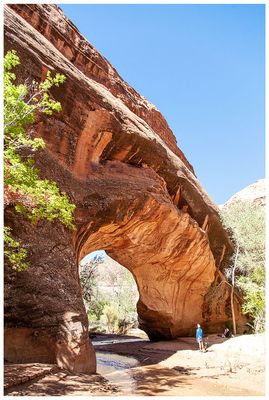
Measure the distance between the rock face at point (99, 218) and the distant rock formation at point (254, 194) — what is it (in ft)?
44.9

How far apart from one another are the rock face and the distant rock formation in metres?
13.7

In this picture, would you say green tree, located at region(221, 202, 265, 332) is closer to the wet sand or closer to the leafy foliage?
the wet sand

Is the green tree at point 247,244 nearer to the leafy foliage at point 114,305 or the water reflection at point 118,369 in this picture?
the water reflection at point 118,369

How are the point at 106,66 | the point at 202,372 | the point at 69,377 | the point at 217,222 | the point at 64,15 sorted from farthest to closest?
the point at 217,222
the point at 106,66
the point at 64,15
the point at 202,372
the point at 69,377

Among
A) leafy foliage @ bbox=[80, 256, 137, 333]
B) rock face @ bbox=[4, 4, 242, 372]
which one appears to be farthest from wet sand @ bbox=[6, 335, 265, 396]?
leafy foliage @ bbox=[80, 256, 137, 333]

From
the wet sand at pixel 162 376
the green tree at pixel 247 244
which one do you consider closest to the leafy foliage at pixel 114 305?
the green tree at pixel 247 244

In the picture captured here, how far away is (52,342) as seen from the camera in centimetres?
955

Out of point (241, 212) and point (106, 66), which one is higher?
point (106, 66)

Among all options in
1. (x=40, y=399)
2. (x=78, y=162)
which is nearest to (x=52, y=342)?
(x=40, y=399)

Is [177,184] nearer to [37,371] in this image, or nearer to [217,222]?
[217,222]

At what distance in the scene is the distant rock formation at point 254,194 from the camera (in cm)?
3667

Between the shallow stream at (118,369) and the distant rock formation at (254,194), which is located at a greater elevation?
the distant rock formation at (254,194)

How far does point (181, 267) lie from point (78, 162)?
11654 millimetres

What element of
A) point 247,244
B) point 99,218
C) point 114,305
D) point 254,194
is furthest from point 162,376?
point 254,194
